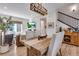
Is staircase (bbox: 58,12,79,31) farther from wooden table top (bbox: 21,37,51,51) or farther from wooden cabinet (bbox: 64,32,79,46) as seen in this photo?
wooden table top (bbox: 21,37,51,51)

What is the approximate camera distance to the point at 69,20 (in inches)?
79.4

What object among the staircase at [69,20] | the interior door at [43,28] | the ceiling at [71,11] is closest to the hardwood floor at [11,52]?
the interior door at [43,28]

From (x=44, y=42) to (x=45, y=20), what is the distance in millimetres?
406

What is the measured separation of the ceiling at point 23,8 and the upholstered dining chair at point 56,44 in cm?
40

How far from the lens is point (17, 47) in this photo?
1.98m

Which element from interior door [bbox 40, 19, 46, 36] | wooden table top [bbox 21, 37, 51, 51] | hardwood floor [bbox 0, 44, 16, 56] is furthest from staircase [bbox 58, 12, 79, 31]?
hardwood floor [bbox 0, 44, 16, 56]

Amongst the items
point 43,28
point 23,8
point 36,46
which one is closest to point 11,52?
point 36,46

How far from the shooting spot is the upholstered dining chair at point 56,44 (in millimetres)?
1978

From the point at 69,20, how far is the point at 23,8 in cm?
87

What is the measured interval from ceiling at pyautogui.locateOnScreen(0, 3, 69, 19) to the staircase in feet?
0.55

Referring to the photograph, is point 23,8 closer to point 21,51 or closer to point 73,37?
point 21,51

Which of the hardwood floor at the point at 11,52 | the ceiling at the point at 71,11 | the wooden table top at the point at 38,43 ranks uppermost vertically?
the ceiling at the point at 71,11

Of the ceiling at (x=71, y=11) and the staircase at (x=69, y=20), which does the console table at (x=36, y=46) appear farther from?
the ceiling at (x=71, y=11)

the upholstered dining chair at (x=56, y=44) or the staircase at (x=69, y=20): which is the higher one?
the staircase at (x=69, y=20)
